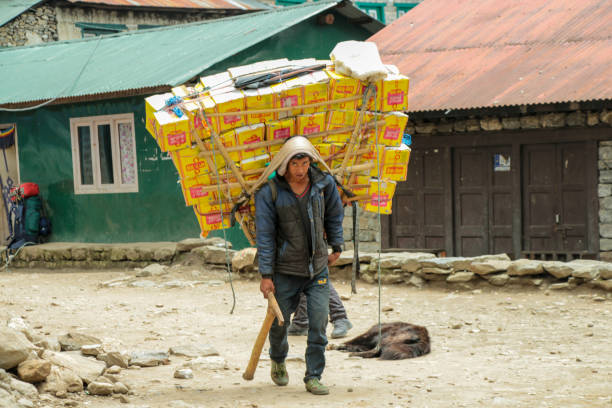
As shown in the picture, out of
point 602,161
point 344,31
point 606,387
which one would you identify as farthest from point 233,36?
point 606,387

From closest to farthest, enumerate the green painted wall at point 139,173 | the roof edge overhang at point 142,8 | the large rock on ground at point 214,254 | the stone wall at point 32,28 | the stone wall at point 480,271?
the stone wall at point 480,271
the large rock on ground at point 214,254
the green painted wall at point 139,173
the stone wall at point 32,28
the roof edge overhang at point 142,8

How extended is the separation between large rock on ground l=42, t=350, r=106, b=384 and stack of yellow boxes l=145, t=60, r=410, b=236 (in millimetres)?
1171

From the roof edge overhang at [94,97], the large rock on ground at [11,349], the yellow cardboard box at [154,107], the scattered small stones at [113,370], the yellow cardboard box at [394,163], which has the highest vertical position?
the roof edge overhang at [94,97]

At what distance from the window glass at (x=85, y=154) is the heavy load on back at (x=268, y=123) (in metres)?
10.1

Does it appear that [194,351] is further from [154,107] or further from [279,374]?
[154,107]

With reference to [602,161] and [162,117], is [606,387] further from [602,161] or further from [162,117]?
[602,161]

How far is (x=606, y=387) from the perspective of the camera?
5.52m

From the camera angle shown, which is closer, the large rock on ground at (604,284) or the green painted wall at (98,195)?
the large rock on ground at (604,284)

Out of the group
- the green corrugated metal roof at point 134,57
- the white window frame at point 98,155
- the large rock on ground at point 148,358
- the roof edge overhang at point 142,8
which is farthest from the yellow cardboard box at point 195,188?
the roof edge overhang at point 142,8

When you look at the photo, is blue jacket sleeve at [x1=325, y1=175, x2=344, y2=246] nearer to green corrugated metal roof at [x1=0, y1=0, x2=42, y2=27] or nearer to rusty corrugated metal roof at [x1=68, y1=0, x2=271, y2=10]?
green corrugated metal roof at [x1=0, y1=0, x2=42, y2=27]

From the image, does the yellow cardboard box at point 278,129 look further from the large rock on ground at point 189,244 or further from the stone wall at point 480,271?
the large rock on ground at point 189,244

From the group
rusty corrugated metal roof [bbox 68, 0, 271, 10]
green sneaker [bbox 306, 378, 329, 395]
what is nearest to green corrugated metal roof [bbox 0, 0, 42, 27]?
rusty corrugated metal roof [bbox 68, 0, 271, 10]

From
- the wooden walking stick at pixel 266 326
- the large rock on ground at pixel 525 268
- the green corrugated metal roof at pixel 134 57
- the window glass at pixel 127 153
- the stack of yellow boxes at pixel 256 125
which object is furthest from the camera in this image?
the window glass at pixel 127 153

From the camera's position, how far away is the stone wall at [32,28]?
20.8 metres
